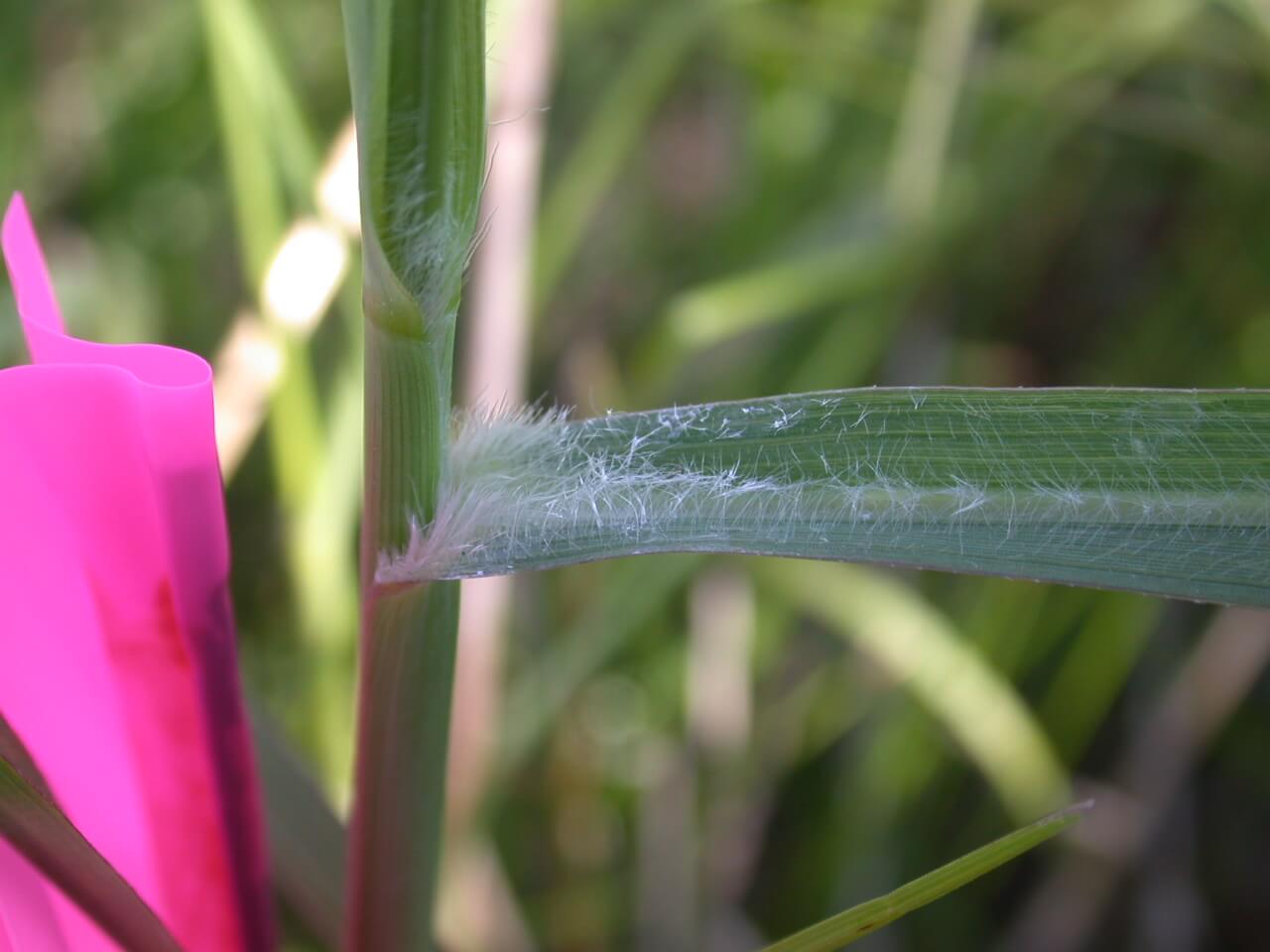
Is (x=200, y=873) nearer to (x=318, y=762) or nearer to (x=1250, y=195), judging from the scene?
(x=318, y=762)

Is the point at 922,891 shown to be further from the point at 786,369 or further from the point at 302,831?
the point at 786,369

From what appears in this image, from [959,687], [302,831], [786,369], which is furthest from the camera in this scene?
[786,369]

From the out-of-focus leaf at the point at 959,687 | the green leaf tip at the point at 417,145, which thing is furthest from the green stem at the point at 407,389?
the out-of-focus leaf at the point at 959,687

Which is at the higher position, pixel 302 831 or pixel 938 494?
pixel 938 494

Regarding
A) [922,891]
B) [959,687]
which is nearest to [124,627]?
[922,891]

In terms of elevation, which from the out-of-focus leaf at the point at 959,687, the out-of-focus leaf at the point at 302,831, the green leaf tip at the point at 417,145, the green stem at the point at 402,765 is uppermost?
the green leaf tip at the point at 417,145

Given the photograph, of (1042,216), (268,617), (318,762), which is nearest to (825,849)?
(318,762)

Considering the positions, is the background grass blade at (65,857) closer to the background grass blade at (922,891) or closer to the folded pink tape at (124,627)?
the folded pink tape at (124,627)
